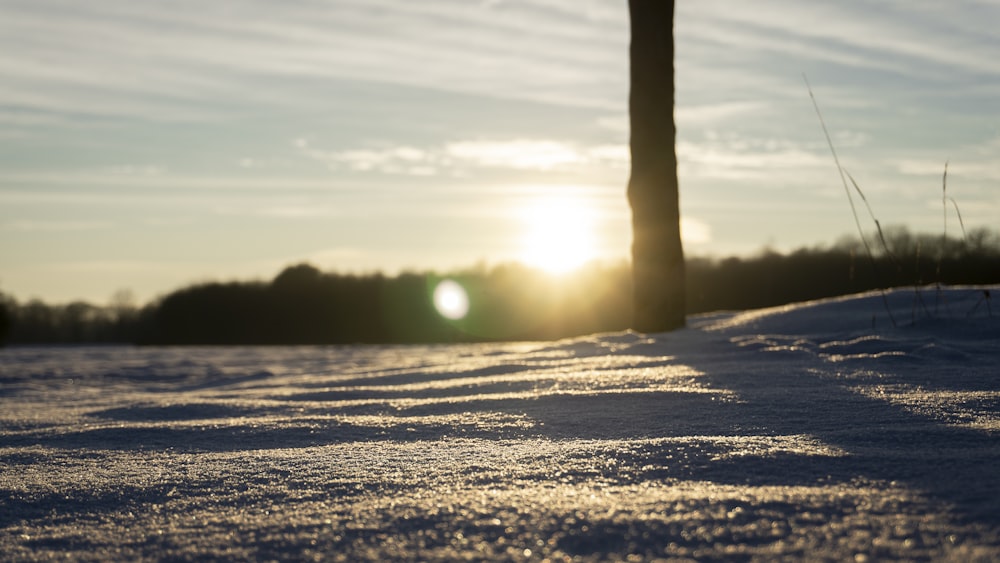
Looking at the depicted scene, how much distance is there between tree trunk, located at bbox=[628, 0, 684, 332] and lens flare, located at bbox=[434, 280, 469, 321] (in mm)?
5798

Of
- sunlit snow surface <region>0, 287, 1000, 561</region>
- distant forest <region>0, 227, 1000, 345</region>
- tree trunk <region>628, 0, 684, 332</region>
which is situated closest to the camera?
sunlit snow surface <region>0, 287, 1000, 561</region>

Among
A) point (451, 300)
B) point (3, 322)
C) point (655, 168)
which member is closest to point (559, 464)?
point (655, 168)

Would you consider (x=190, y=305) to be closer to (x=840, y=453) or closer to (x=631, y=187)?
(x=631, y=187)

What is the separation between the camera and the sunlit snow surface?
3.96 ft

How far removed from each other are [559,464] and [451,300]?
9.31 metres

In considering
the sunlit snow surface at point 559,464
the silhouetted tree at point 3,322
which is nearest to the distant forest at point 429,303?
the silhouetted tree at point 3,322

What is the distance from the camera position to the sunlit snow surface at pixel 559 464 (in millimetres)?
1208

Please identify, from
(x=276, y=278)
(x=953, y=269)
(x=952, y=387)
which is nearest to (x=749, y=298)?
(x=953, y=269)

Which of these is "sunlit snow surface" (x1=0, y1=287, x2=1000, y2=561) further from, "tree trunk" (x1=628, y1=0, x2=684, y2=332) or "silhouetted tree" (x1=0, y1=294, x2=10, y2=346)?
"silhouetted tree" (x1=0, y1=294, x2=10, y2=346)

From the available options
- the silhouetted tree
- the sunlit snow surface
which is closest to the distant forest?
the silhouetted tree

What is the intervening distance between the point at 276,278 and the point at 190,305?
124 cm

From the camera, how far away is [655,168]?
4.78 m

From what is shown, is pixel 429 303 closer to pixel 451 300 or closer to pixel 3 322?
pixel 451 300

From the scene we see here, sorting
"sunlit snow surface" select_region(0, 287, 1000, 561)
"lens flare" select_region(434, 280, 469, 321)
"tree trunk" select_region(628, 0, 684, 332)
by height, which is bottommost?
"sunlit snow surface" select_region(0, 287, 1000, 561)
